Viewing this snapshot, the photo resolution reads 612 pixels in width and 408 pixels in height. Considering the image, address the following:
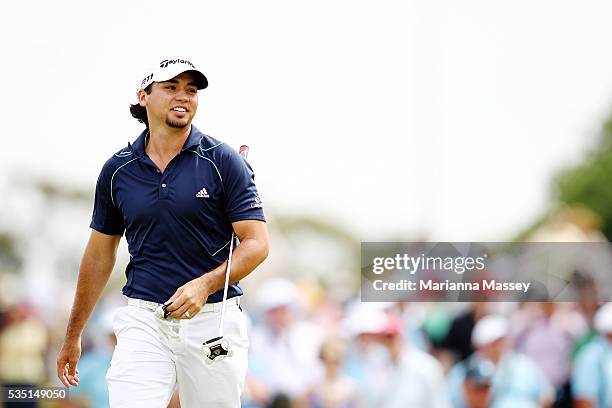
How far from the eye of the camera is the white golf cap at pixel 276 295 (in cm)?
948

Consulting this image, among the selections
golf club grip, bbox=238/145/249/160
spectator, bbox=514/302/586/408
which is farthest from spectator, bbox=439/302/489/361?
golf club grip, bbox=238/145/249/160

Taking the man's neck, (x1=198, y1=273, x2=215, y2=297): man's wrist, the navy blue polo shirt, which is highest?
the man's neck

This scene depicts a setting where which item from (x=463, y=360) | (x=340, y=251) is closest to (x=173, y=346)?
(x=463, y=360)

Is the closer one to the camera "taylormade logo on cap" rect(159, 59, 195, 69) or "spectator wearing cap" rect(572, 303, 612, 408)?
"taylormade logo on cap" rect(159, 59, 195, 69)

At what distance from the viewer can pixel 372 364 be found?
29.6ft

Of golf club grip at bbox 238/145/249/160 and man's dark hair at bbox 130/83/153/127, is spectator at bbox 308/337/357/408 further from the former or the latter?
man's dark hair at bbox 130/83/153/127

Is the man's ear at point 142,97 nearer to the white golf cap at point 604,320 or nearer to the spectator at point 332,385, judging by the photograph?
the spectator at point 332,385

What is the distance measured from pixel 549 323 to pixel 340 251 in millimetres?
4586

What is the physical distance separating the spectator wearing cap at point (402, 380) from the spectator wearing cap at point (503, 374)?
16 cm

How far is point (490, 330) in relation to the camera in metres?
9.20

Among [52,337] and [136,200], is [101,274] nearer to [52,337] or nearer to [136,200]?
[136,200]

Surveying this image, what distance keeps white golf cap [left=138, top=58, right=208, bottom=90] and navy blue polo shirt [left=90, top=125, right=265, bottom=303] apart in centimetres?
27

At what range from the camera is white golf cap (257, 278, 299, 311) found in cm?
948

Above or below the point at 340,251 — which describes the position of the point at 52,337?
below
